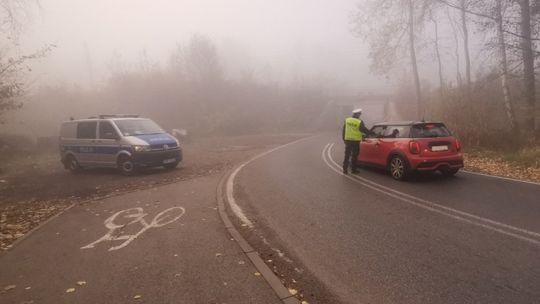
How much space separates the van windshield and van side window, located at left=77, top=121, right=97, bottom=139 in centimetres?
98

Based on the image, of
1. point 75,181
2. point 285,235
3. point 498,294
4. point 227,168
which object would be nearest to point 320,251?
point 285,235

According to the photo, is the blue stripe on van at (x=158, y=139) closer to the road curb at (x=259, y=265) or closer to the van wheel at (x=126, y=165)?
the van wheel at (x=126, y=165)

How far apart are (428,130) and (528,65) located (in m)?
8.59

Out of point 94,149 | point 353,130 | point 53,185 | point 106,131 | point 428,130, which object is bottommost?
point 53,185

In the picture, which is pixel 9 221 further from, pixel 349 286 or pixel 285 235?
pixel 349 286

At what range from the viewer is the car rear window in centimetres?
952

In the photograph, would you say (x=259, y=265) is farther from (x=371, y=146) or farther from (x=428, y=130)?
(x=371, y=146)

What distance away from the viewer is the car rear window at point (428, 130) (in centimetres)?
952

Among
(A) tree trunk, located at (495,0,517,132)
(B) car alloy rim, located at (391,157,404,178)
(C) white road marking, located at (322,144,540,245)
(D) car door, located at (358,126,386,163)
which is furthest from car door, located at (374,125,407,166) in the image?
(A) tree trunk, located at (495,0,517,132)

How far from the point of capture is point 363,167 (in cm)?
1206

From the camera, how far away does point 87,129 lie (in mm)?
13625

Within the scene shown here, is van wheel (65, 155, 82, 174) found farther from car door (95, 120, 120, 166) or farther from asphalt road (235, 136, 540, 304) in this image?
asphalt road (235, 136, 540, 304)

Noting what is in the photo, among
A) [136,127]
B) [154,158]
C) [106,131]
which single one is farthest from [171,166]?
[106,131]

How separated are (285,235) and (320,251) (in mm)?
860
